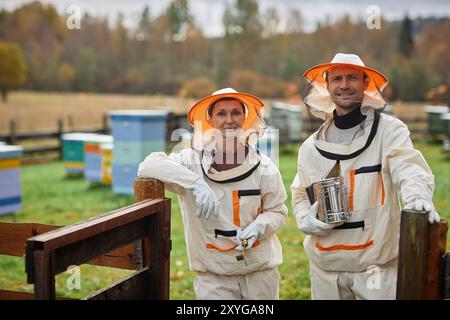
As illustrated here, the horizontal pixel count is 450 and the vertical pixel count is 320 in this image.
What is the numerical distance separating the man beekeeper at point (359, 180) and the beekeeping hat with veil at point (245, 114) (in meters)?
0.33

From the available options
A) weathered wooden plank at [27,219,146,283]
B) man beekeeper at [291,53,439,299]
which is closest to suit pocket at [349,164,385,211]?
man beekeeper at [291,53,439,299]

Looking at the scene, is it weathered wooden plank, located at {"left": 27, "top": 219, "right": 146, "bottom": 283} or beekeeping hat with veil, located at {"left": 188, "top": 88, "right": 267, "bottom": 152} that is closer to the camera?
weathered wooden plank, located at {"left": 27, "top": 219, "right": 146, "bottom": 283}

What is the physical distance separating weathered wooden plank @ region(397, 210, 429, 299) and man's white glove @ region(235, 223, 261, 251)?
79 centimetres

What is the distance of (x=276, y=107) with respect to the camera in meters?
16.1

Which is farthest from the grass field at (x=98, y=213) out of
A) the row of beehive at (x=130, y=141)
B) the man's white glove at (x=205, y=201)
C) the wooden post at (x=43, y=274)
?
the wooden post at (x=43, y=274)

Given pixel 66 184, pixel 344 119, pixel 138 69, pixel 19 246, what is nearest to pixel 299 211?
pixel 344 119

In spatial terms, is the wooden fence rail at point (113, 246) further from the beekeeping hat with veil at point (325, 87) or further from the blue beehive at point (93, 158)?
the blue beehive at point (93, 158)

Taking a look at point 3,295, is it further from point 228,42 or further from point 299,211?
point 228,42

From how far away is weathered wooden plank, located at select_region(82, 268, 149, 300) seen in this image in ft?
6.52

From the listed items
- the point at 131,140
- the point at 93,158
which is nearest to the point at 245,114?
the point at 131,140

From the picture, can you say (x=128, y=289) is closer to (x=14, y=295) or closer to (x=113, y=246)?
(x=113, y=246)

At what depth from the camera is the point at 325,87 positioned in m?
2.77

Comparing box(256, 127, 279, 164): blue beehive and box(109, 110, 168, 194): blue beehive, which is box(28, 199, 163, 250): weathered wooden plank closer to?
box(256, 127, 279, 164): blue beehive
